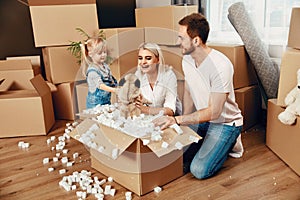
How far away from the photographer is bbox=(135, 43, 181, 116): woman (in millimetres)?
1676

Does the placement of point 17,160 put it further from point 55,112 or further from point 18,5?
point 18,5

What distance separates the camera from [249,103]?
7.40 ft

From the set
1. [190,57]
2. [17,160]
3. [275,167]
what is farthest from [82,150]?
[275,167]

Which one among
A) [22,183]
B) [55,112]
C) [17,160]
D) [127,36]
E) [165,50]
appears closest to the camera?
[22,183]

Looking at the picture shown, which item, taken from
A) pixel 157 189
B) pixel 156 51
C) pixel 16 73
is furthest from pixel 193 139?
pixel 16 73

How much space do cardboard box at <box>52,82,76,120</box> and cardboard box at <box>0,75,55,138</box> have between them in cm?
22

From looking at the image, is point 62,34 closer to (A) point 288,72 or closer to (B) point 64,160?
(B) point 64,160

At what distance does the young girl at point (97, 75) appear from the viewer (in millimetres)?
2068

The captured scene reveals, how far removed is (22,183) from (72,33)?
1.26 metres

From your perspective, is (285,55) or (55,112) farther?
(55,112)

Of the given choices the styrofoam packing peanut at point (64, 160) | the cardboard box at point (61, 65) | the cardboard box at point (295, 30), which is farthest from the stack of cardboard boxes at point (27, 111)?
the cardboard box at point (295, 30)

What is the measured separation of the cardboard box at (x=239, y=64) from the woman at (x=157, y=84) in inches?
23.9

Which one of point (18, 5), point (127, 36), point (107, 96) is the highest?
point (18, 5)

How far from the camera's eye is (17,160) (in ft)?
6.41
